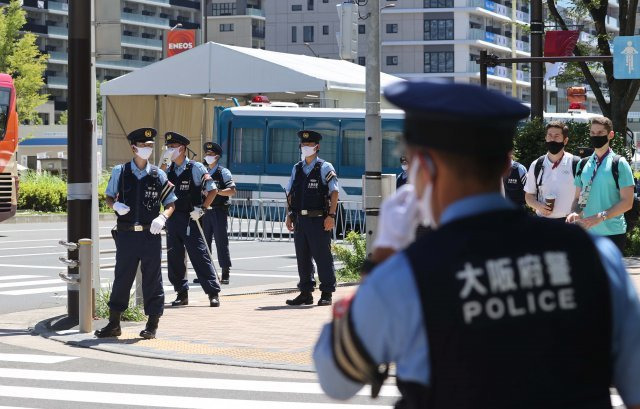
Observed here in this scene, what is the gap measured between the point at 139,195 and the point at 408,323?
8.82 meters

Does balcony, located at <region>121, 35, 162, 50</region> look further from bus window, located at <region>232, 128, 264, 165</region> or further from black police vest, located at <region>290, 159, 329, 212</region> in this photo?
black police vest, located at <region>290, 159, 329, 212</region>

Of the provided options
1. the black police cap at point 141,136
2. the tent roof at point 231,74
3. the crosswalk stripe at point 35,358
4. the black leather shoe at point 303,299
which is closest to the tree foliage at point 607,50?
the tent roof at point 231,74

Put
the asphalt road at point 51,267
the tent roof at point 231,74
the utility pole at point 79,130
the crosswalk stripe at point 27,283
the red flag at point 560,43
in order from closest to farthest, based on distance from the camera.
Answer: the utility pole at point 79,130
the asphalt road at point 51,267
the crosswalk stripe at point 27,283
the red flag at point 560,43
the tent roof at point 231,74

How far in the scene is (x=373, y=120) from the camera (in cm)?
1411

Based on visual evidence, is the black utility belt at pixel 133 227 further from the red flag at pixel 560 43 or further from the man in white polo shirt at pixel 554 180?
the red flag at pixel 560 43

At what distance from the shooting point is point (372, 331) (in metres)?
2.51

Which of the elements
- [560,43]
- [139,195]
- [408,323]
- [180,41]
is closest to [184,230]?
[139,195]

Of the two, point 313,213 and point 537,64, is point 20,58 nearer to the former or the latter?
point 537,64

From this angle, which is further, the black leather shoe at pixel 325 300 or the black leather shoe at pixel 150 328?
the black leather shoe at pixel 325 300

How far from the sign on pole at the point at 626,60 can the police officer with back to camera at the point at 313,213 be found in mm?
13442

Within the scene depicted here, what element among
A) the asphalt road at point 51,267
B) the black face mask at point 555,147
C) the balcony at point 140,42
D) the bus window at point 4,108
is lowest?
the asphalt road at point 51,267

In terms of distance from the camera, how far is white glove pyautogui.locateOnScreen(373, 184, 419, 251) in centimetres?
269

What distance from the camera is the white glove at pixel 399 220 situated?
2.69 meters

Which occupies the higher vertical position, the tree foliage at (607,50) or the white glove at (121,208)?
the tree foliage at (607,50)
